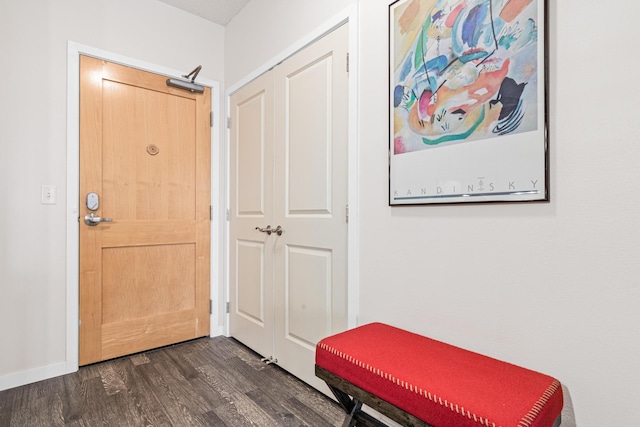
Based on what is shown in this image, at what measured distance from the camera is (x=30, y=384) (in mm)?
1986

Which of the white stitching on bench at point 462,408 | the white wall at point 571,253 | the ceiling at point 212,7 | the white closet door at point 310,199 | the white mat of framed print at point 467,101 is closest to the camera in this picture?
the white stitching on bench at point 462,408

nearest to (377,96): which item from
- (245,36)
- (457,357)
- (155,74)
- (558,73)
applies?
(558,73)

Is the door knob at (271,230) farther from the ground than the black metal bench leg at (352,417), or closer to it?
farther from the ground

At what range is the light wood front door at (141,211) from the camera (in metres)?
2.24

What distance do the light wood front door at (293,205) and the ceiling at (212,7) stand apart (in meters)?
0.65

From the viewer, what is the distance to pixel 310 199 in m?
1.94

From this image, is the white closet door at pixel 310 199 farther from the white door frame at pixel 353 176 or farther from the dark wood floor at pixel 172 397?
the dark wood floor at pixel 172 397

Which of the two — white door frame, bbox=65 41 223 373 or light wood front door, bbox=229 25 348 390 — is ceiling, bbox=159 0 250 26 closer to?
light wood front door, bbox=229 25 348 390

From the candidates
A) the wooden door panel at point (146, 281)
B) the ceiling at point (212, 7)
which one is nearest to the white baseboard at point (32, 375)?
the wooden door panel at point (146, 281)

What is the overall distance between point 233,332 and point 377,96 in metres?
2.13

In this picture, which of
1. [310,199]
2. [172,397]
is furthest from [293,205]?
[172,397]

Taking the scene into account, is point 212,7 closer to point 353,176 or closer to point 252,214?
point 252,214

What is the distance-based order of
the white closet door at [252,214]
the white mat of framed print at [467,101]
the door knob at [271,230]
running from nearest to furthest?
the white mat of framed print at [467,101]
the door knob at [271,230]
the white closet door at [252,214]

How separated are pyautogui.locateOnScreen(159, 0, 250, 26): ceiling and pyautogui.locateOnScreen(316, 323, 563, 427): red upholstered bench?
2.56 meters
